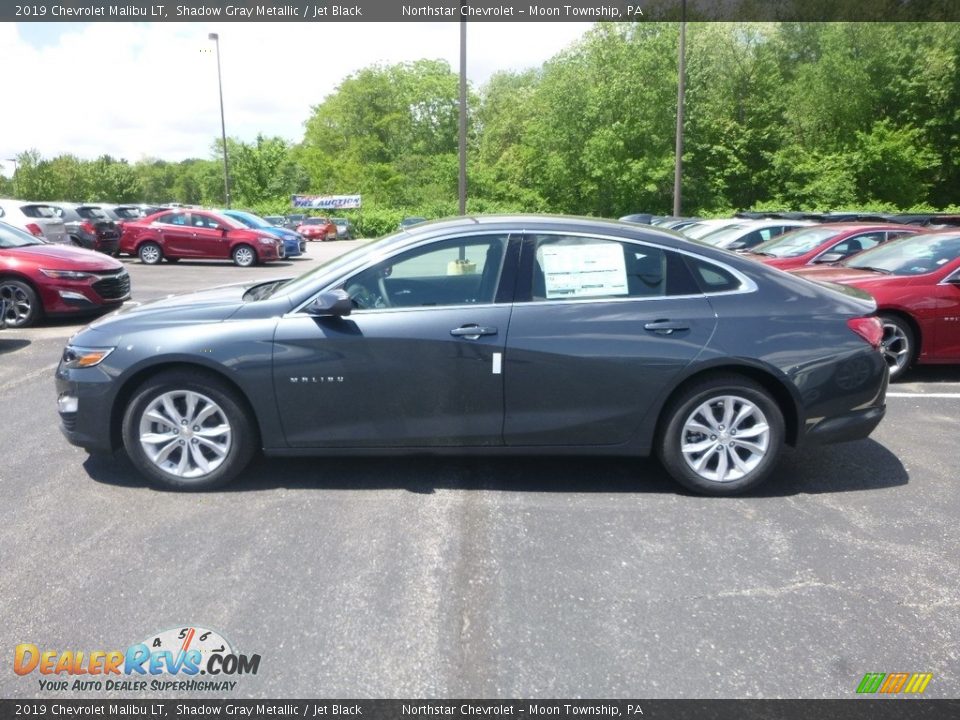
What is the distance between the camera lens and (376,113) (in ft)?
262

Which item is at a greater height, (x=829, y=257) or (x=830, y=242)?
(x=830, y=242)

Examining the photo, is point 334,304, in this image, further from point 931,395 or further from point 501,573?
point 931,395

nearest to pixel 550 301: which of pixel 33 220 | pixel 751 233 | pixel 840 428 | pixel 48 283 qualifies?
pixel 840 428

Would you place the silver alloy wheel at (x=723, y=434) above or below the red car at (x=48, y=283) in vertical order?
below

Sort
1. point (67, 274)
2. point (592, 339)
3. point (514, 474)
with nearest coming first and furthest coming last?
point (592, 339) < point (514, 474) < point (67, 274)

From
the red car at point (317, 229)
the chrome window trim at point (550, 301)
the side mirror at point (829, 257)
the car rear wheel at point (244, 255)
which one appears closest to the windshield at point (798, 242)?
the side mirror at point (829, 257)

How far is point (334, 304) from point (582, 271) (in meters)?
1.41

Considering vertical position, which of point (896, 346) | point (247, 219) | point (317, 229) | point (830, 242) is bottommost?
point (896, 346)

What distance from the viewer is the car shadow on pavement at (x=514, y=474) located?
4.73 meters

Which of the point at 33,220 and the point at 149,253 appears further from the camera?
the point at 149,253

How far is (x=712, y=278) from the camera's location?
4.64 metres

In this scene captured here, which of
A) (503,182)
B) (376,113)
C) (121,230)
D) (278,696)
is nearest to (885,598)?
(278,696)

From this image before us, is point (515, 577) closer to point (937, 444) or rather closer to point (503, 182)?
point (937, 444)

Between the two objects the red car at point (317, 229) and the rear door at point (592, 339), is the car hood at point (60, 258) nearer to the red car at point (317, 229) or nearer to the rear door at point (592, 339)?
the rear door at point (592, 339)
